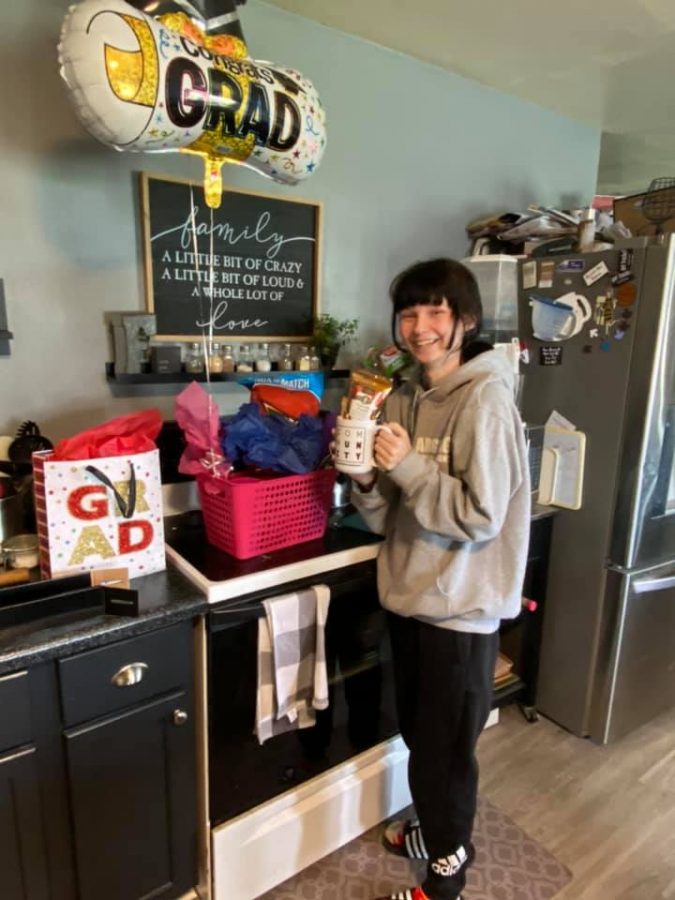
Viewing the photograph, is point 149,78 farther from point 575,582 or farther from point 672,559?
point 672,559

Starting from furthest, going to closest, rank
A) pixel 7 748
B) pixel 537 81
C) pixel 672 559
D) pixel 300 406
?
pixel 537 81 → pixel 672 559 → pixel 300 406 → pixel 7 748

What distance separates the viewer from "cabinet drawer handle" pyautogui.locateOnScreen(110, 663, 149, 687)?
1.11 m

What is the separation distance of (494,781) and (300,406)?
4.60 feet

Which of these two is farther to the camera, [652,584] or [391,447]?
[652,584]

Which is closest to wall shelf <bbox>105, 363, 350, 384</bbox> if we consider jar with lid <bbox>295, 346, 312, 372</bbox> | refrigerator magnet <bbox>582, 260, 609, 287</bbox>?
jar with lid <bbox>295, 346, 312, 372</bbox>

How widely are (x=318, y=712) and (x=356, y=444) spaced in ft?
2.48

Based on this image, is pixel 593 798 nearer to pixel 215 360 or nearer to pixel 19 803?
pixel 19 803

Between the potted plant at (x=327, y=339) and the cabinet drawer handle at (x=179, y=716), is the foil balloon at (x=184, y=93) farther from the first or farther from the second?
the cabinet drawer handle at (x=179, y=716)

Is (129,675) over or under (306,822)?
over

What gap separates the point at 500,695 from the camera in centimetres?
206

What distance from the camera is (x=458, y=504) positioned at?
1104 millimetres

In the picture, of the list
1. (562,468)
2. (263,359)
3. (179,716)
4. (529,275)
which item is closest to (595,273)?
(529,275)

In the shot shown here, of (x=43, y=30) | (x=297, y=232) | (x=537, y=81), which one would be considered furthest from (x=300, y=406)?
(x=537, y=81)

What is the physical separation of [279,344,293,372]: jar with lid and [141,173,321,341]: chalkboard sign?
4 cm
